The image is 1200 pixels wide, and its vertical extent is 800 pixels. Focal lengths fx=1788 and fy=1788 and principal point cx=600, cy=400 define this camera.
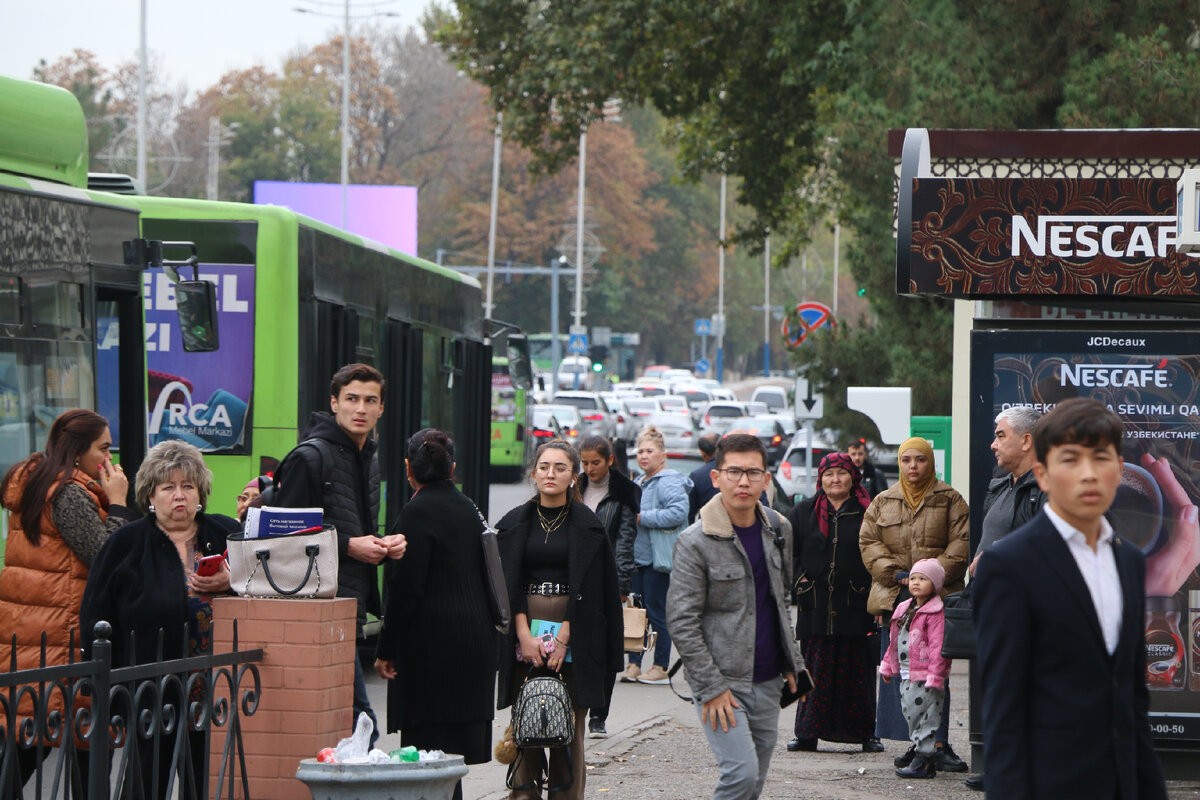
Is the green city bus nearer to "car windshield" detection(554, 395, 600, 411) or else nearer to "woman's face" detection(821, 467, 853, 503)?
"woman's face" detection(821, 467, 853, 503)

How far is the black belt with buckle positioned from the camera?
795cm

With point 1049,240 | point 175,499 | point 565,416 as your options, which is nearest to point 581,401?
point 565,416

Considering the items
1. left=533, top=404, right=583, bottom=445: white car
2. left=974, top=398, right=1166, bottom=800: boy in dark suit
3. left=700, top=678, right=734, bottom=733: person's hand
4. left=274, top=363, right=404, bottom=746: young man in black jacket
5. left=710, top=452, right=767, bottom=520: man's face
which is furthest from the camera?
left=533, top=404, right=583, bottom=445: white car

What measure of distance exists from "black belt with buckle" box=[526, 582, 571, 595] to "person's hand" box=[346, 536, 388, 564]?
1131 mm

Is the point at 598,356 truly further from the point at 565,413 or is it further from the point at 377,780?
the point at 377,780

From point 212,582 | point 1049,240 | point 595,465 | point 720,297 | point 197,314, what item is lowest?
point 212,582

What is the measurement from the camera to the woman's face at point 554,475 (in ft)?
26.1

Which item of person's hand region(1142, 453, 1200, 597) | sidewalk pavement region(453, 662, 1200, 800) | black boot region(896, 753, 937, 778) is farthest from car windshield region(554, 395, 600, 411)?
person's hand region(1142, 453, 1200, 597)

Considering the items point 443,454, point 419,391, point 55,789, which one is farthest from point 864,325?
point 55,789

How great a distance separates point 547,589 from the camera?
797 centimetres

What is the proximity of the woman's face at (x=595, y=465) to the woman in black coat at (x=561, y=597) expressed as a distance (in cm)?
375

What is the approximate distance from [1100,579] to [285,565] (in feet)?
9.39

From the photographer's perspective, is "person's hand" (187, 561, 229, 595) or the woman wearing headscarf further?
the woman wearing headscarf

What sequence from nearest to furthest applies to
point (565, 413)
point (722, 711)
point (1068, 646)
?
1. point (1068, 646)
2. point (722, 711)
3. point (565, 413)
